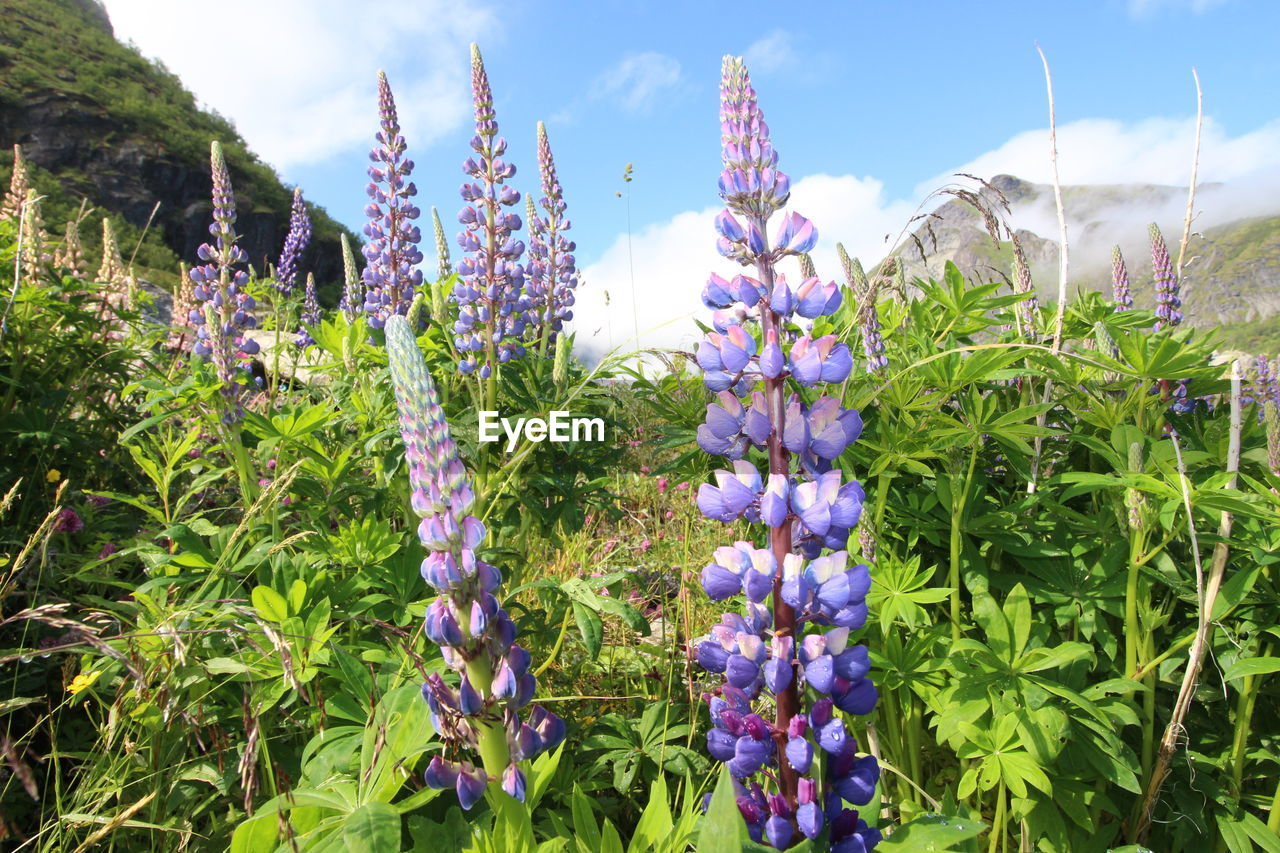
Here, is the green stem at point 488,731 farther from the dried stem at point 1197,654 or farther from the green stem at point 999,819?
the dried stem at point 1197,654

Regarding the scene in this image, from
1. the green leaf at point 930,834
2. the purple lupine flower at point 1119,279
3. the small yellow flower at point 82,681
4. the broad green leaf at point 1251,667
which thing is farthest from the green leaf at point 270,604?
the purple lupine flower at point 1119,279

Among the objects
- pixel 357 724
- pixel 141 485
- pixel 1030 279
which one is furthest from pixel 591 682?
pixel 141 485

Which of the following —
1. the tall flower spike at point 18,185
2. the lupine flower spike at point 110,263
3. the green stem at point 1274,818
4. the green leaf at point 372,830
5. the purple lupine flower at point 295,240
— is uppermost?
the purple lupine flower at point 295,240

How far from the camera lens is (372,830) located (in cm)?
120

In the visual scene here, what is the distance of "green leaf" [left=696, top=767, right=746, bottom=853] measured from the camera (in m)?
0.91

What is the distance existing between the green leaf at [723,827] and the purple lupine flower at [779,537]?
0.26 m

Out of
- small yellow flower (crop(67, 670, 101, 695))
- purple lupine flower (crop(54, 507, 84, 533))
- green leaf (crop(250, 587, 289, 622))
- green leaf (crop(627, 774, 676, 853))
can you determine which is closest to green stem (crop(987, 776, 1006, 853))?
green leaf (crop(627, 774, 676, 853))

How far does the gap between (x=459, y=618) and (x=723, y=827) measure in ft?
1.78

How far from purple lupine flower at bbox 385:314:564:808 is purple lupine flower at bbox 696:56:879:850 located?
0.35 meters

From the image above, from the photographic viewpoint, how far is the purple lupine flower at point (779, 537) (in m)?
1.16

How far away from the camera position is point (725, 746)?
121 centimetres

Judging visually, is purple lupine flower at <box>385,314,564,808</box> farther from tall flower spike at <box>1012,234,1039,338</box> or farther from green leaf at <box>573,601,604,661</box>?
tall flower spike at <box>1012,234,1039,338</box>

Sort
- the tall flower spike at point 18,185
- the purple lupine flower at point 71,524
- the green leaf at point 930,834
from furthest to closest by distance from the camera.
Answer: the tall flower spike at point 18,185
the purple lupine flower at point 71,524
the green leaf at point 930,834

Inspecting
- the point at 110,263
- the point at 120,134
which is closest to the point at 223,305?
the point at 110,263
